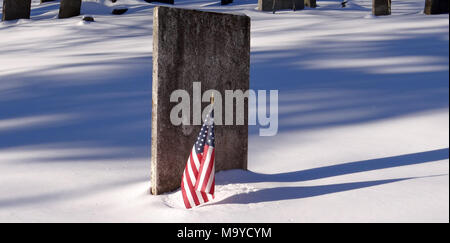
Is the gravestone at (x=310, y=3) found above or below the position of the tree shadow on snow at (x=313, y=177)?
above

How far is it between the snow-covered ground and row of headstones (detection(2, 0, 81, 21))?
403 centimetres

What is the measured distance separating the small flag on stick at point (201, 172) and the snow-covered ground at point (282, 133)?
8 cm

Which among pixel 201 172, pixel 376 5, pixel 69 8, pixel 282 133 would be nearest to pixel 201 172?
pixel 201 172

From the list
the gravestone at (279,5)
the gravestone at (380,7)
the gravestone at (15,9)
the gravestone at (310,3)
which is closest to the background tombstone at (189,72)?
the gravestone at (380,7)

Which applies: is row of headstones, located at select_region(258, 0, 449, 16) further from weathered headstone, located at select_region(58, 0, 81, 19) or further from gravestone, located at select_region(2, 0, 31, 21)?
gravestone, located at select_region(2, 0, 31, 21)

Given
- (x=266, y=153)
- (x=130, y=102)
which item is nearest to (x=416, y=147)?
(x=266, y=153)

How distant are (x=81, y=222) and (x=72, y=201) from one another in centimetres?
44

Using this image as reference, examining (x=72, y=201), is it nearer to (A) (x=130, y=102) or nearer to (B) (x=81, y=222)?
(B) (x=81, y=222)

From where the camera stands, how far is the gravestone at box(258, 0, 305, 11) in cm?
1518

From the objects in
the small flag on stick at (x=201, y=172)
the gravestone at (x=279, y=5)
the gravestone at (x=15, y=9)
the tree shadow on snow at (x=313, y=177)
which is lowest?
the tree shadow on snow at (x=313, y=177)

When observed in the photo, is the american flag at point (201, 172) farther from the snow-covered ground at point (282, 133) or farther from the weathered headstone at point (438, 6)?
the weathered headstone at point (438, 6)

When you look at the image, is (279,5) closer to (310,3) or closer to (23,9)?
(310,3)

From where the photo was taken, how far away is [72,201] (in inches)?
172

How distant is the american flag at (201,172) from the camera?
412cm
